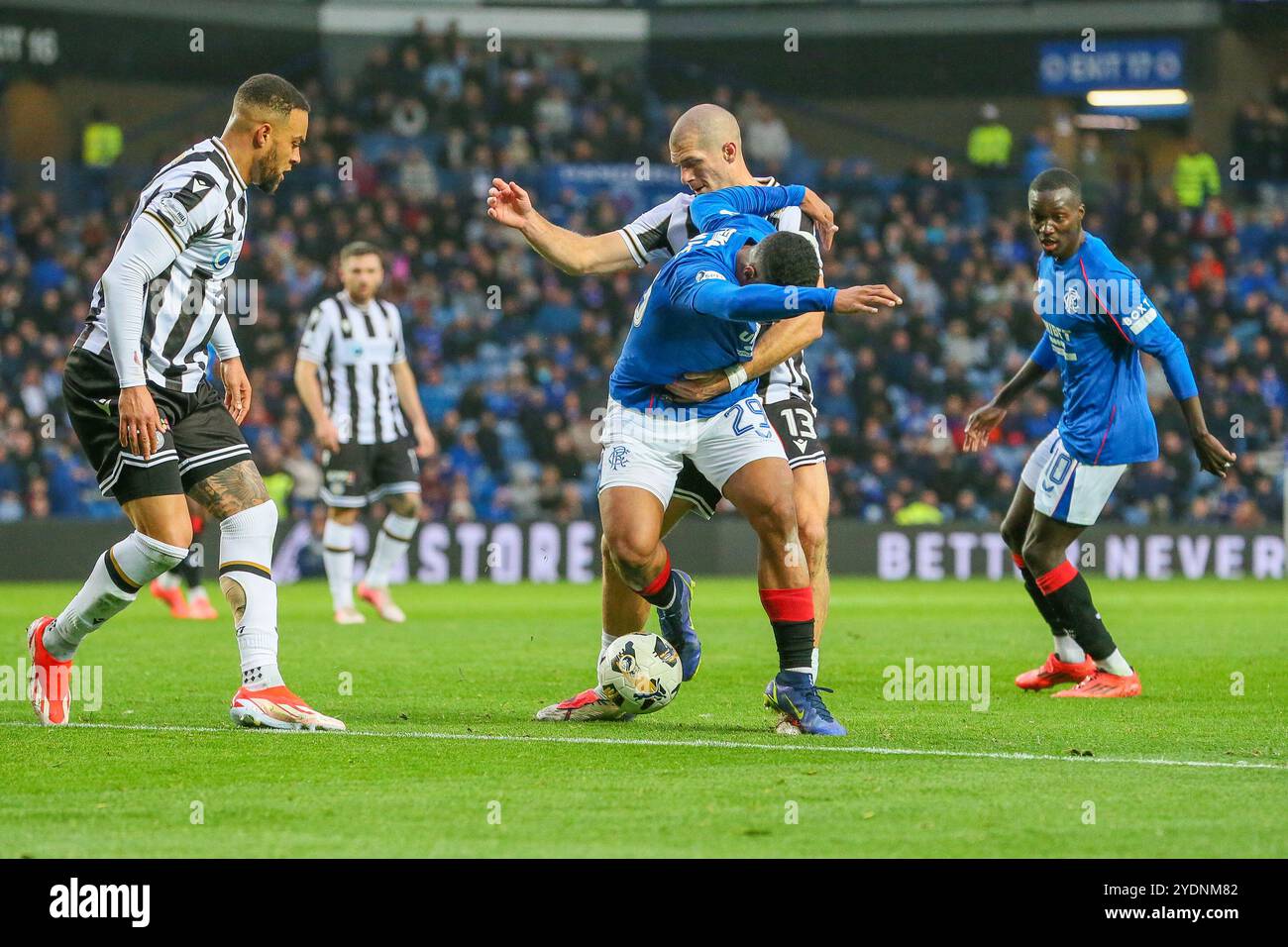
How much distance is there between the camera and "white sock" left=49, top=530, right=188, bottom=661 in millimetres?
6859

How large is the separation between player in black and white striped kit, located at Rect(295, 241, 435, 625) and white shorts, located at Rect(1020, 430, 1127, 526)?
239 inches

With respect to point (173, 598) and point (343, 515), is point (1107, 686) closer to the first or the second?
point (343, 515)

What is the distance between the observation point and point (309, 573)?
20.6 m

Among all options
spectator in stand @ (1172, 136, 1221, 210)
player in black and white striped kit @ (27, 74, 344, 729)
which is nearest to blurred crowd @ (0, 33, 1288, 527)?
spectator in stand @ (1172, 136, 1221, 210)

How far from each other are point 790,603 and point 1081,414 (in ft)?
8.36

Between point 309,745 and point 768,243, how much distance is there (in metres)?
2.42

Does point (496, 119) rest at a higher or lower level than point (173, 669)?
higher

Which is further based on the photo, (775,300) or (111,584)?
(111,584)

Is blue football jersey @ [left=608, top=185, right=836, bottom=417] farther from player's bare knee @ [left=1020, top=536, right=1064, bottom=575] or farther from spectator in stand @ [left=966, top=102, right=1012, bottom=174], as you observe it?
spectator in stand @ [left=966, top=102, right=1012, bottom=174]

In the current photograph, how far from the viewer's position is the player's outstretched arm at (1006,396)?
9.05 m

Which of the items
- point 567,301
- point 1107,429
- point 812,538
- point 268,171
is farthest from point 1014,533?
point 567,301

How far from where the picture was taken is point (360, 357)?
13781mm
